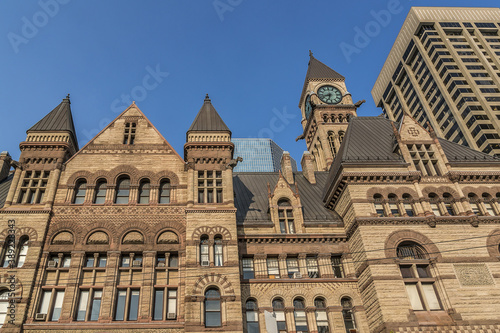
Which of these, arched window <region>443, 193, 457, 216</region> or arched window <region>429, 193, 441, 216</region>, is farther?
arched window <region>443, 193, 457, 216</region>

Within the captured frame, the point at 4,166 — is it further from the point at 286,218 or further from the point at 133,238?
the point at 286,218

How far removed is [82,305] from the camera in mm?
23984

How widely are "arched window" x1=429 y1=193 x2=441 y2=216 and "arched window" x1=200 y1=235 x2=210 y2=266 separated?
51.3ft

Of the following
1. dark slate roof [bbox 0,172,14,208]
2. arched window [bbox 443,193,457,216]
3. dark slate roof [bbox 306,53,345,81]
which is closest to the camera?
arched window [bbox 443,193,457,216]

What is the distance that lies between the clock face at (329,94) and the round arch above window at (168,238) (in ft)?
125

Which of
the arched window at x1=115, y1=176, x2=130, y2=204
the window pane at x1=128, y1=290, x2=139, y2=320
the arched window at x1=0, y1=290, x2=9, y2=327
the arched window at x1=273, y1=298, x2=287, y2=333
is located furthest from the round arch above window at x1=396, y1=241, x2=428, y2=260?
the arched window at x1=0, y1=290, x2=9, y2=327

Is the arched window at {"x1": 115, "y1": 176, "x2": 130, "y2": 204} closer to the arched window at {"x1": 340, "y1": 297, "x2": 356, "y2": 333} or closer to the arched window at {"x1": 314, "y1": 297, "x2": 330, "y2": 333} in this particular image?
the arched window at {"x1": 314, "y1": 297, "x2": 330, "y2": 333}

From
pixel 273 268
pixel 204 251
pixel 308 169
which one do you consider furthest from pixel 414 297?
pixel 308 169

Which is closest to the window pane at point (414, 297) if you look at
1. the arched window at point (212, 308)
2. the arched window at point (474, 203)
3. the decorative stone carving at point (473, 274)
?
the decorative stone carving at point (473, 274)

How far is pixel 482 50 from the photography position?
99250mm

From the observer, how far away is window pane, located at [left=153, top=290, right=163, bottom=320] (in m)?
24.0

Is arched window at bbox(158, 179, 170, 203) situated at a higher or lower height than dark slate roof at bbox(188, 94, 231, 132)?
lower

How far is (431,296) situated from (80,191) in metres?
23.8

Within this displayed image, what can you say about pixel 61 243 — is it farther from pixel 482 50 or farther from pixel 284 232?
pixel 482 50
